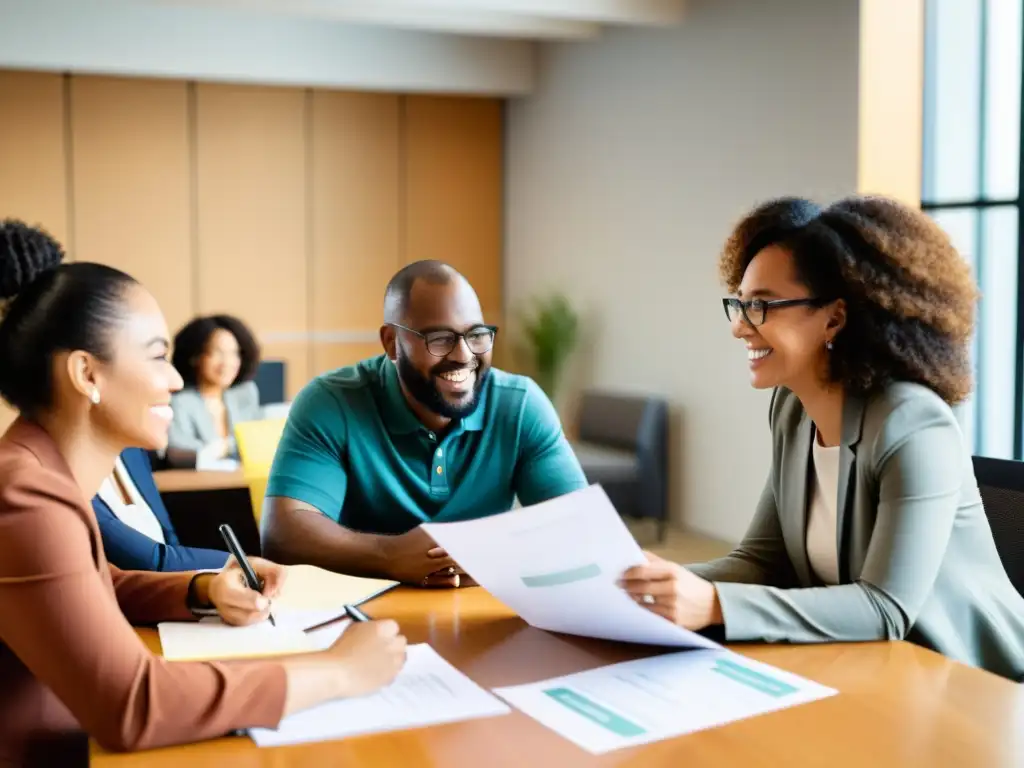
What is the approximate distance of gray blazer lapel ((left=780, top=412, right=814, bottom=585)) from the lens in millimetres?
1972

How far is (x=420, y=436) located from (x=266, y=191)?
618cm

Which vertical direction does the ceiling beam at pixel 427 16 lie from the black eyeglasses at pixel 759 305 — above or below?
above

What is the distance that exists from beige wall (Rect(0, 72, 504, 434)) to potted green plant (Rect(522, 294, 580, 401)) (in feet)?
3.99

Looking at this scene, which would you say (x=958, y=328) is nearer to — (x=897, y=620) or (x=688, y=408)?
(x=897, y=620)

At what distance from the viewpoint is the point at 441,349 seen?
7.63 ft

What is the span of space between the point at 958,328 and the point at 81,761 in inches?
61.4

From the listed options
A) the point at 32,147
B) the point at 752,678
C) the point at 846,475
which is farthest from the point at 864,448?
the point at 32,147

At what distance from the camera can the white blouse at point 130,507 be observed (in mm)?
2375

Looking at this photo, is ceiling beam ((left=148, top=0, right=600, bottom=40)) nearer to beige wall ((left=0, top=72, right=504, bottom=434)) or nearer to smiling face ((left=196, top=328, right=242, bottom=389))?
beige wall ((left=0, top=72, right=504, bottom=434))

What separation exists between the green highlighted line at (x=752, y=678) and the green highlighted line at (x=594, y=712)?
212 millimetres

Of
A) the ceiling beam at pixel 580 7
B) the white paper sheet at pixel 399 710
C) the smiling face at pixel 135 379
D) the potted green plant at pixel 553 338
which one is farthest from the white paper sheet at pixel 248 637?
the potted green plant at pixel 553 338

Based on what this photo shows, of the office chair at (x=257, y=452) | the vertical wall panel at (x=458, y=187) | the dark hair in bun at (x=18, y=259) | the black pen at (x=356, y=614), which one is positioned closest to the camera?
→ the black pen at (x=356, y=614)

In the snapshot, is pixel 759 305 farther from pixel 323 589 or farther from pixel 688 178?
pixel 688 178

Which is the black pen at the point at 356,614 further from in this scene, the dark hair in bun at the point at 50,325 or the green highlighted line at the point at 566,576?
the dark hair in bun at the point at 50,325
